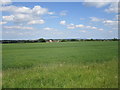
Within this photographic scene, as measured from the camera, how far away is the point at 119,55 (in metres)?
6.02

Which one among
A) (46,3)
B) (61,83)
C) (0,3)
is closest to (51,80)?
(61,83)

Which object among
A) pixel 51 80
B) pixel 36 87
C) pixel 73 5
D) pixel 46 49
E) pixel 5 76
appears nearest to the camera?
pixel 36 87

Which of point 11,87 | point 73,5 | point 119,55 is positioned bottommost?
point 11,87

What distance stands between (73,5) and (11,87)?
3361 millimetres

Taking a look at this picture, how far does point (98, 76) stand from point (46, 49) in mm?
6055

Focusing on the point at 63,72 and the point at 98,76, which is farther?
the point at 63,72

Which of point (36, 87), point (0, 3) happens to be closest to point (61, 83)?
point (36, 87)

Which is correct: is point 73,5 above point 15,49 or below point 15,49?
above

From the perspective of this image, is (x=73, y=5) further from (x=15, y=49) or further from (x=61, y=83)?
(x=15, y=49)

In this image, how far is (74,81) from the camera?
3.39 m

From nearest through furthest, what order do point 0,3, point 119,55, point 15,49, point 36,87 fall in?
point 36,87, point 0,3, point 119,55, point 15,49

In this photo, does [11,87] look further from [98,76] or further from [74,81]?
[98,76]

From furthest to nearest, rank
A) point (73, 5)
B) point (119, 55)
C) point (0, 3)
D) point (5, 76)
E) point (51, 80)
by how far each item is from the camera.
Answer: point (119, 55)
point (73, 5)
point (0, 3)
point (5, 76)
point (51, 80)

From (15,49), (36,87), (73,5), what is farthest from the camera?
(15,49)
